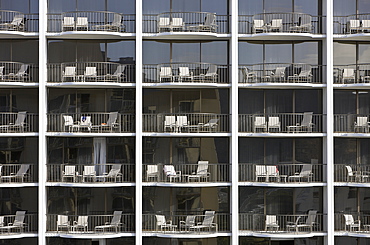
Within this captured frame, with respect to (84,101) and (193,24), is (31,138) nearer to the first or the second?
(84,101)

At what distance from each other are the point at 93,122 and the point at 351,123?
1396cm

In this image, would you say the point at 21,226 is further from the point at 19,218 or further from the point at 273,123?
the point at 273,123

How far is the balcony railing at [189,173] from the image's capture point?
24516 millimetres

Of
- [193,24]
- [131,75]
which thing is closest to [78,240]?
[131,75]

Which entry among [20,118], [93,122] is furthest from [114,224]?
[20,118]

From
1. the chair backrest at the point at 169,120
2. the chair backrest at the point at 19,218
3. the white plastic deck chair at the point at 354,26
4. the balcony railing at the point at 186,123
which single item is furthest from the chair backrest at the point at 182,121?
the white plastic deck chair at the point at 354,26

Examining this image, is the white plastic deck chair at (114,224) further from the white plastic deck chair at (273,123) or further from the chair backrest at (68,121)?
the white plastic deck chair at (273,123)

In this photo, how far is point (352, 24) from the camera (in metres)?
25.2

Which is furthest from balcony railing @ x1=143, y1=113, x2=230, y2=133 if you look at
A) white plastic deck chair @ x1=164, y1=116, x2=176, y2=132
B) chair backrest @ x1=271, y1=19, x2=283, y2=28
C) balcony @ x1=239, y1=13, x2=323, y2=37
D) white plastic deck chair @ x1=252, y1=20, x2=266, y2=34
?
chair backrest @ x1=271, y1=19, x2=283, y2=28

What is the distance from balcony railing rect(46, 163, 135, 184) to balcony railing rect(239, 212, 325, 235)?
6490 millimetres

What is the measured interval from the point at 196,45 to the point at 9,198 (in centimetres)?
1308

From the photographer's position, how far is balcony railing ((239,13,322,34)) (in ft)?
81.9

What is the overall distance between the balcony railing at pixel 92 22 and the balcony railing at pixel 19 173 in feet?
24.5

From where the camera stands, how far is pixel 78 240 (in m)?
24.8
